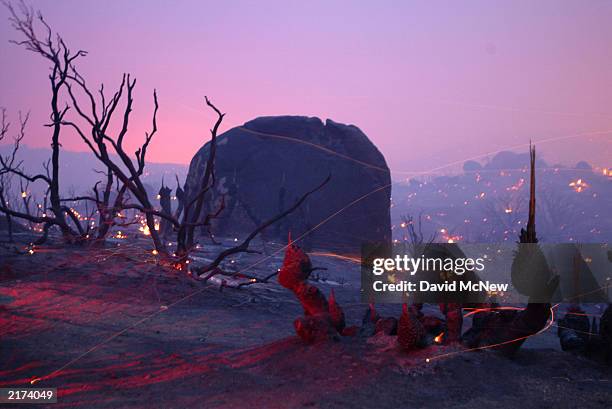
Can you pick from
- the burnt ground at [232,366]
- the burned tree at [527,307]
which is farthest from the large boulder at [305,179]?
the burned tree at [527,307]

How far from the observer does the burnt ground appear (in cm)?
460

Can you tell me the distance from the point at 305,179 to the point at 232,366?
106ft

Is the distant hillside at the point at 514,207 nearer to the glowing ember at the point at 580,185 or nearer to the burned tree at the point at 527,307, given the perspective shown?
the glowing ember at the point at 580,185

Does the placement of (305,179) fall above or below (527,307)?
above

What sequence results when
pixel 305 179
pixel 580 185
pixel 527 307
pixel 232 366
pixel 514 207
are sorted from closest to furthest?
pixel 527 307, pixel 232 366, pixel 305 179, pixel 580 185, pixel 514 207

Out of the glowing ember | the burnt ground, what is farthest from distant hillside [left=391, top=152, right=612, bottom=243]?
the burnt ground

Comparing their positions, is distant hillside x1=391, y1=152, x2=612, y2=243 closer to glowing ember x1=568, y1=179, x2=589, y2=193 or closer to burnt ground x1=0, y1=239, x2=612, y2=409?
glowing ember x1=568, y1=179, x2=589, y2=193

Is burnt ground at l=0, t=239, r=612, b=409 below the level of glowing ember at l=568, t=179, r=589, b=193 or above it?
below

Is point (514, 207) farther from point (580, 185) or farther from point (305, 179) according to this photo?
point (305, 179)

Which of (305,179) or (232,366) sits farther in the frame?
(305,179)

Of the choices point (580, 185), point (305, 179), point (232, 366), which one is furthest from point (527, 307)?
point (580, 185)

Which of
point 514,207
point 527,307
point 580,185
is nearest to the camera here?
point 527,307

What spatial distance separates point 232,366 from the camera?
568 cm

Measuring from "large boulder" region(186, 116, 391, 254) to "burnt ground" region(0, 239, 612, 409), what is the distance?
25.1 m
